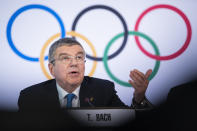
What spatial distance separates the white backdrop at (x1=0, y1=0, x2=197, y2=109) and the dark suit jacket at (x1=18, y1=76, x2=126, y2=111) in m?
0.03

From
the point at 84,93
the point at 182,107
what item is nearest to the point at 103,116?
the point at 84,93

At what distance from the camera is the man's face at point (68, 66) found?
1.78 m

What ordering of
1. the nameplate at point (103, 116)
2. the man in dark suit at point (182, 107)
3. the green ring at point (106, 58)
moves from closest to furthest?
the man in dark suit at point (182, 107)
the nameplate at point (103, 116)
the green ring at point (106, 58)

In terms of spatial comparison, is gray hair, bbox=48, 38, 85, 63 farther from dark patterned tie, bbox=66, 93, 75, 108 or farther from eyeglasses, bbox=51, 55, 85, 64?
dark patterned tie, bbox=66, 93, 75, 108

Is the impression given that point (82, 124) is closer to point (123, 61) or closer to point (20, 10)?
point (123, 61)

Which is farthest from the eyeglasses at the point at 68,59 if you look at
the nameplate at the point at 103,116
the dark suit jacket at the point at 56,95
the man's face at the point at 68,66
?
the nameplate at the point at 103,116

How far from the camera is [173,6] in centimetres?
181

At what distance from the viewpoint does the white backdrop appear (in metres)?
1.79

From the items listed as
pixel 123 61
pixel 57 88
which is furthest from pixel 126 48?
pixel 57 88

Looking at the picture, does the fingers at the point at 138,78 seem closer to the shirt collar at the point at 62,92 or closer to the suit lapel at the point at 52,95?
the shirt collar at the point at 62,92

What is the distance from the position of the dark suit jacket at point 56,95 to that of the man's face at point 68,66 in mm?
42

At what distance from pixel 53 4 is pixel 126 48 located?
49 centimetres

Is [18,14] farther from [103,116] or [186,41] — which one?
[186,41]

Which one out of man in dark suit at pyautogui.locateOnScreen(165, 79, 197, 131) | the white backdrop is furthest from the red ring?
A: man in dark suit at pyautogui.locateOnScreen(165, 79, 197, 131)
